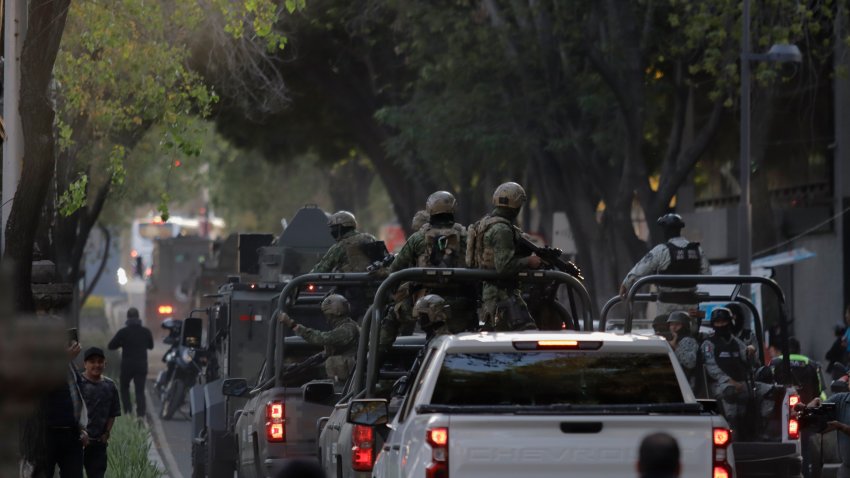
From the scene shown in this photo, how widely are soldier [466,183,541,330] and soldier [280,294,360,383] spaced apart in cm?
223

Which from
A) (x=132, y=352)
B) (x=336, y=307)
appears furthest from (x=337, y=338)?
(x=132, y=352)

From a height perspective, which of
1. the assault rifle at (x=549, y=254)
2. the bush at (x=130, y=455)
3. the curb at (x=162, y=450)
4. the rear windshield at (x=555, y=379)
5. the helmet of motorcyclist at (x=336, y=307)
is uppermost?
the assault rifle at (x=549, y=254)

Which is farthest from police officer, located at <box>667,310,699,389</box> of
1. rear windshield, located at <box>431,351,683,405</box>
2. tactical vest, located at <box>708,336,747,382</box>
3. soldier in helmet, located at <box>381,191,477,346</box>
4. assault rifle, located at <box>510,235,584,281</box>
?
rear windshield, located at <box>431,351,683,405</box>

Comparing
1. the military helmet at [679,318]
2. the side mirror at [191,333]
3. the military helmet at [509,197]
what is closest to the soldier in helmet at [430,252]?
the military helmet at [509,197]

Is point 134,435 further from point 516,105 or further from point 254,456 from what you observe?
point 516,105

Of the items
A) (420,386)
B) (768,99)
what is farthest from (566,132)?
(420,386)

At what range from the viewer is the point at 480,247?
11.3 meters

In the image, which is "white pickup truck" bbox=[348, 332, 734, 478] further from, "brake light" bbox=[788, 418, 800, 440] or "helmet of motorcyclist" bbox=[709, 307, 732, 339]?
"helmet of motorcyclist" bbox=[709, 307, 732, 339]

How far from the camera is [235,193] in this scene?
61031mm

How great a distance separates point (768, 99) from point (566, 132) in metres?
3.20

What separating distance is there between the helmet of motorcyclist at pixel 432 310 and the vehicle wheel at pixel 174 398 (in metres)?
16.4

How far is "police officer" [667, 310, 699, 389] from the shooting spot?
1289 cm

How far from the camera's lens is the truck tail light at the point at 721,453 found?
750cm

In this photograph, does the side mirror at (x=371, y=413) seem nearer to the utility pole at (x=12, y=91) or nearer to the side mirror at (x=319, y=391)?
the side mirror at (x=319, y=391)
